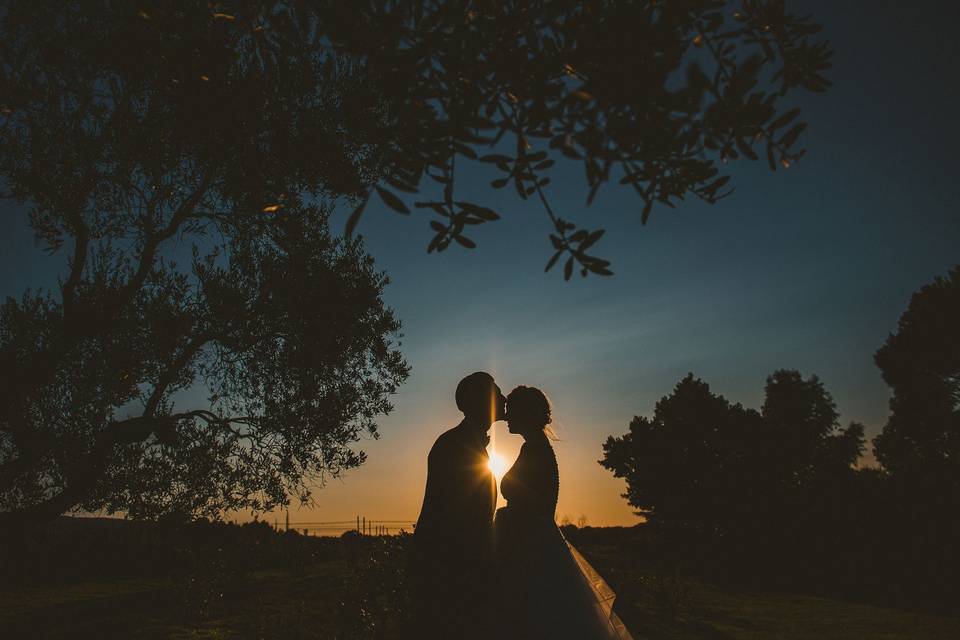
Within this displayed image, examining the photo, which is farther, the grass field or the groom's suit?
the grass field

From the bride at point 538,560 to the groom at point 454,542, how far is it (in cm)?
27

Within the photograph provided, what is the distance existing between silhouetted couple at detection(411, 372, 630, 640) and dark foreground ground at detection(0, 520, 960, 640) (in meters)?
7.30

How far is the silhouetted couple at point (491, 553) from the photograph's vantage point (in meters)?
3.88

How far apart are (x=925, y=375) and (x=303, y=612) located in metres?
40.7

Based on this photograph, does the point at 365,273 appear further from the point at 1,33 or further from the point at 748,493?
the point at 748,493

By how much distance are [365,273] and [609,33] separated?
9245mm

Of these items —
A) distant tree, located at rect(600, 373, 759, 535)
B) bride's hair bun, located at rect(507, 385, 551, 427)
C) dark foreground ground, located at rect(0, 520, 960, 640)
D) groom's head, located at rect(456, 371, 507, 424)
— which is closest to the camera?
groom's head, located at rect(456, 371, 507, 424)

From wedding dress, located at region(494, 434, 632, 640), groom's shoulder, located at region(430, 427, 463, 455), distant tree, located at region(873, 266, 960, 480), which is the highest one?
distant tree, located at region(873, 266, 960, 480)

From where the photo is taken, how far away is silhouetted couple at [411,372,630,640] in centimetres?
388

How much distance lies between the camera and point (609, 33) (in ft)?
9.77

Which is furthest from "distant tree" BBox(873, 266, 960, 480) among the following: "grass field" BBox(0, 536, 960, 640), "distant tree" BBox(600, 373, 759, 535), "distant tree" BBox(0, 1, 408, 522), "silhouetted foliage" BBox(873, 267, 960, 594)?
"distant tree" BBox(0, 1, 408, 522)

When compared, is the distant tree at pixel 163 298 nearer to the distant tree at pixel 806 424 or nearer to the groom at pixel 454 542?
the groom at pixel 454 542

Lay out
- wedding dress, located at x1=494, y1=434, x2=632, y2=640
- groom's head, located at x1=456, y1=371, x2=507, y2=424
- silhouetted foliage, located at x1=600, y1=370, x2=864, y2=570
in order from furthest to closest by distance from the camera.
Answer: silhouetted foliage, located at x1=600, y1=370, x2=864, y2=570 → wedding dress, located at x1=494, y1=434, x2=632, y2=640 → groom's head, located at x1=456, y1=371, x2=507, y2=424

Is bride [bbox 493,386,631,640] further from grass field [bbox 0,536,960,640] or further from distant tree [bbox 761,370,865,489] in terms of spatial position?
distant tree [bbox 761,370,865,489]
